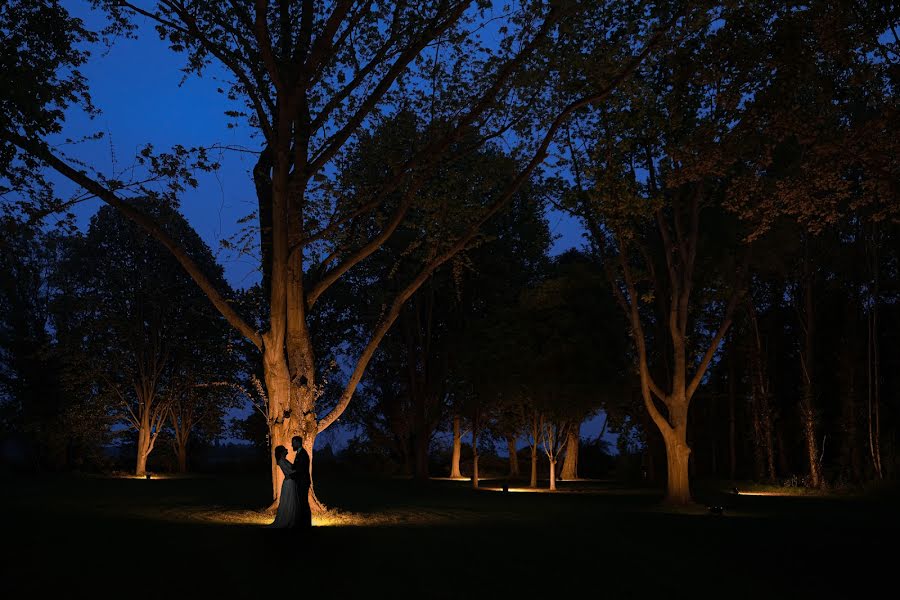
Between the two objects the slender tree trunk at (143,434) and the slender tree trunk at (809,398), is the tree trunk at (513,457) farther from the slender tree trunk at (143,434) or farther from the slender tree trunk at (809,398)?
the slender tree trunk at (143,434)

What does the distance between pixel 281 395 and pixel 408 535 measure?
4617 mm

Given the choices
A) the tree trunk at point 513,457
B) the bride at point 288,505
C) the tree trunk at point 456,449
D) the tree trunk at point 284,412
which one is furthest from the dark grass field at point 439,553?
the tree trunk at point 513,457

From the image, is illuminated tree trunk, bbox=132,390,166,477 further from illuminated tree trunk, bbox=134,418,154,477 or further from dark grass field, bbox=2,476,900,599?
dark grass field, bbox=2,476,900,599

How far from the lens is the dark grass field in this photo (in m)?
8.52

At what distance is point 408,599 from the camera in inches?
316

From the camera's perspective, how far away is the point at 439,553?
11.2 metres

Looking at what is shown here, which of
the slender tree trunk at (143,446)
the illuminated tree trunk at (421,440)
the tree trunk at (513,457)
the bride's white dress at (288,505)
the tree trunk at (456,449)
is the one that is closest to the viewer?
the bride's white dress at (288,505)

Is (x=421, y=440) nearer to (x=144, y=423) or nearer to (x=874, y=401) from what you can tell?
(x=144, y=423)

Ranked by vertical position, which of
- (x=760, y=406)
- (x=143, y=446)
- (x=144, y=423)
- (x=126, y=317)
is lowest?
(x=143, y=446)

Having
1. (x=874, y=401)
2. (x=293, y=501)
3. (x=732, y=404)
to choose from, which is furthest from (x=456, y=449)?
(x=293, y=501)

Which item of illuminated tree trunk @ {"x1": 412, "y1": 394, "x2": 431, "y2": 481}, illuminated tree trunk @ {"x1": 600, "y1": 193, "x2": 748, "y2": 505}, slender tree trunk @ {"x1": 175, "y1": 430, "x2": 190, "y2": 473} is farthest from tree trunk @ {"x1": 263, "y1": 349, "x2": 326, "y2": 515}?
slender tree trunk @ {"x1": 175, "y1": 430, "x2": 190, "y2": 473}

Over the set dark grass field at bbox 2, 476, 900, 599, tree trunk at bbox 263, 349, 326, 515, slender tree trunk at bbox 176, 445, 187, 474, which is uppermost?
tree trunk at bbox 263, 349, 326, 515

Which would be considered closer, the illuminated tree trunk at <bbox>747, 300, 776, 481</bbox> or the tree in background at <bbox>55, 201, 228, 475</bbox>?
the illuminated tree trunk at <bbox>747, 300, 776, 481</bbox>

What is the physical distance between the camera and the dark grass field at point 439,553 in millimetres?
8523
